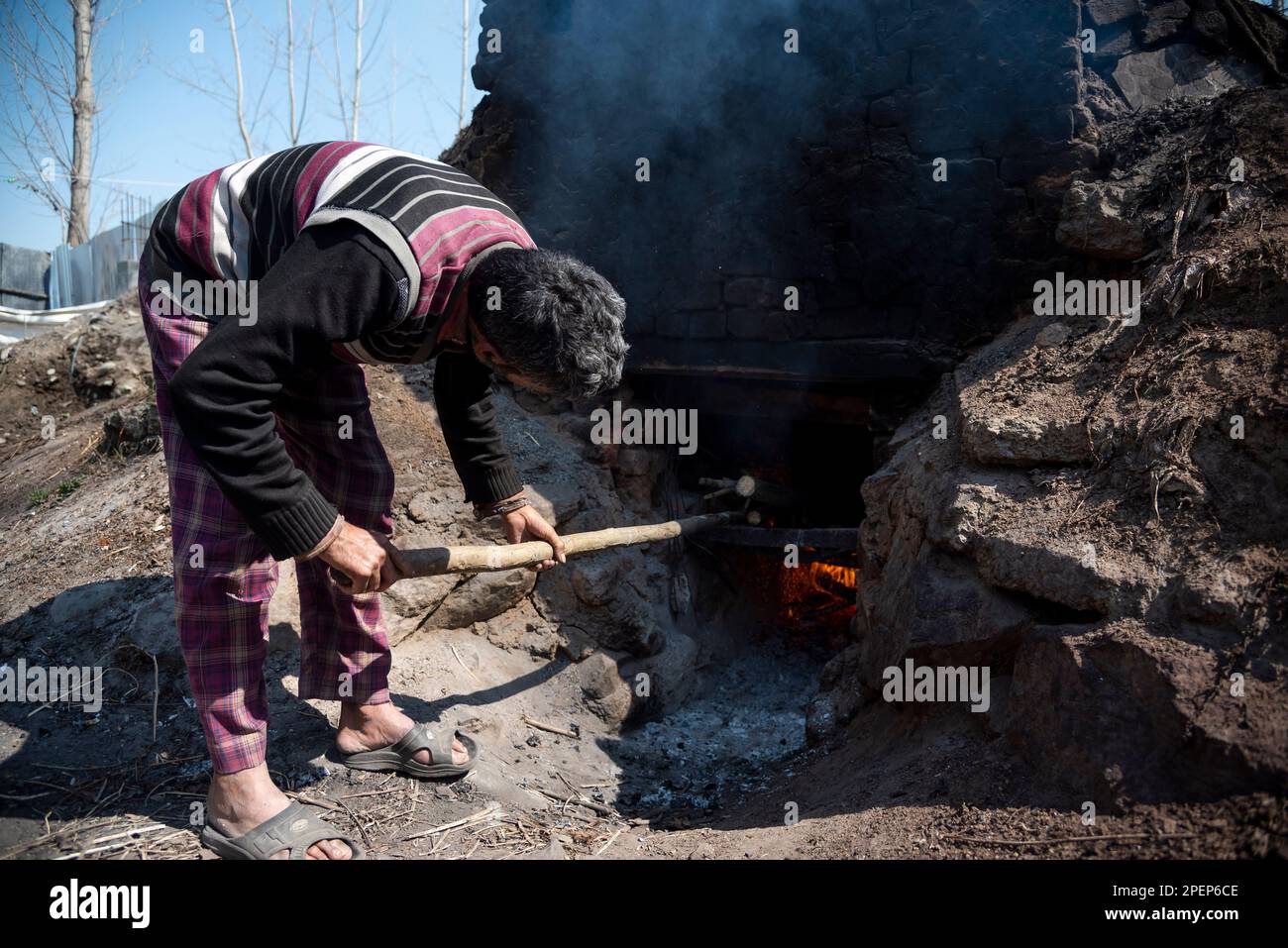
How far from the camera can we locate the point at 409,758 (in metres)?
2.51

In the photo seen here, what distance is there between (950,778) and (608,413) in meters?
2.70

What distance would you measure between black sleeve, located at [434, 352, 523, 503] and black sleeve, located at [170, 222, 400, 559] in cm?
58

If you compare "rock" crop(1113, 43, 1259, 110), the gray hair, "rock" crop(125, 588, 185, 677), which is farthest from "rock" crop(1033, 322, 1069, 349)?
"rock" crop(125, 588, 185, 677)

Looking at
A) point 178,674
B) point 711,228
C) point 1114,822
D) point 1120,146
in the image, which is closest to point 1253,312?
point 1120,146

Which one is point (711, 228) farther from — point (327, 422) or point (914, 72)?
point (327, 422)

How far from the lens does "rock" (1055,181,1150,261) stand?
120 inches

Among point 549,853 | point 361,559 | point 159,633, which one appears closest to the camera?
point 361,559

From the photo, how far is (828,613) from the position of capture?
4.88 m

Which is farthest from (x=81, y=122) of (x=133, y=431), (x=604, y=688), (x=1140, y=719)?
(x=1140, y=719)

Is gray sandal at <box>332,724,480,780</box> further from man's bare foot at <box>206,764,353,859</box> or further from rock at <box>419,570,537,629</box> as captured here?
rock at <box>419,570,537,629</box>

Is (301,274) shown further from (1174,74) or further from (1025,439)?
(1174,74)

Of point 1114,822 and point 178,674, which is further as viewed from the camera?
point 178,674

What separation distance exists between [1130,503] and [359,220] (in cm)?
219

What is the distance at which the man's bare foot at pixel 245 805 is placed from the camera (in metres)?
2.02
